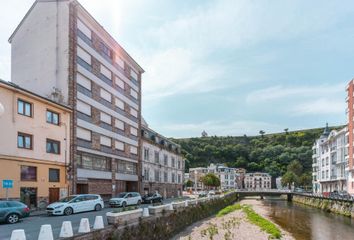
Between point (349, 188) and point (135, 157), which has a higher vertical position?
point (135, 157)

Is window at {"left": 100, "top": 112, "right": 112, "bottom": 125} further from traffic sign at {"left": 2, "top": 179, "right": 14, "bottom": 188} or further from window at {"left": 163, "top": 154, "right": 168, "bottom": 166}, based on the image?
window at {"left": 163, "top": 154, "right": 168, "bottom": 166}

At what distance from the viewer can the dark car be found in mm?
21658

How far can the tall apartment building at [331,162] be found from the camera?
75500 mm

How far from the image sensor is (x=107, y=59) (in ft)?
151

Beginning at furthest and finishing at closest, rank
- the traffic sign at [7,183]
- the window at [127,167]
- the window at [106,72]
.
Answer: the window at [127,167] → the window at [106,72] → the traffic sign at [7,183]

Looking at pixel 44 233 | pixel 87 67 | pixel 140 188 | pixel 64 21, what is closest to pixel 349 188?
pixel 140 188

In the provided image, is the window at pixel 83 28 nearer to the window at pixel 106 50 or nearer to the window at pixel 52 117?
the window at pixel 106 50

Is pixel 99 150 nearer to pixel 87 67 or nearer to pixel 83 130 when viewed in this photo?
pixel 83 130

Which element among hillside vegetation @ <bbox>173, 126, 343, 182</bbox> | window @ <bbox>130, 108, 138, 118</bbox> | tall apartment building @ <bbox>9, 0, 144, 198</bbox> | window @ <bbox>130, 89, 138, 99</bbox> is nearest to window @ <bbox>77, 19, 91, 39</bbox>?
tall apartment building @ <bbox>9, 0, 144, 198</bbox>

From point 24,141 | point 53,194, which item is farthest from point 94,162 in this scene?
point 24,141

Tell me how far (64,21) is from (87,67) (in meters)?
5.44

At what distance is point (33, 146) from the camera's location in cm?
3088

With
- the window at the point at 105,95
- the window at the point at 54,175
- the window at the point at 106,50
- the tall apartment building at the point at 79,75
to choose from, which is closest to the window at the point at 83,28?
the tall apartment building at the point at 79,75

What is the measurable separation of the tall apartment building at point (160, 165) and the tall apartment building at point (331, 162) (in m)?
33.0
